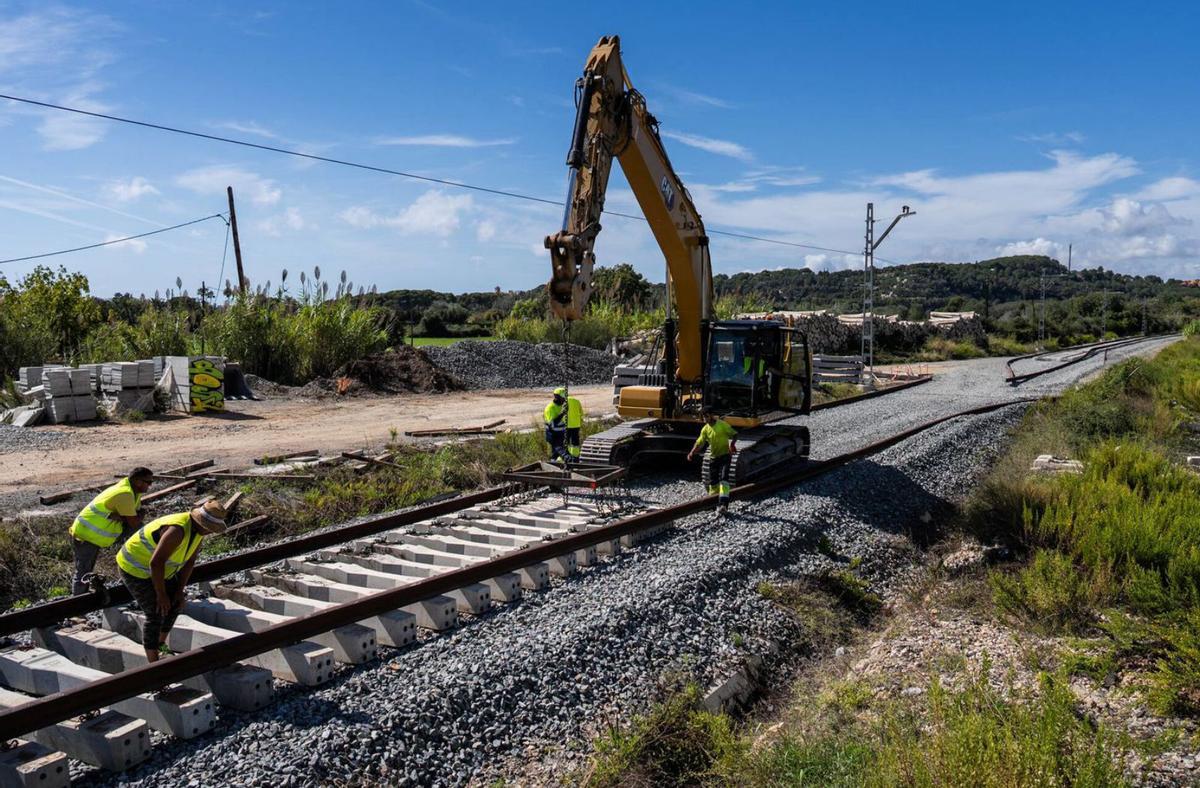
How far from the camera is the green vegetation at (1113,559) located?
671 cm

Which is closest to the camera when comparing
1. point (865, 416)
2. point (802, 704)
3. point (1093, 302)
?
point (802, 704)

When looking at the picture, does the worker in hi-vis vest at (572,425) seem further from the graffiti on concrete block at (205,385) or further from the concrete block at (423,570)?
the graffiti on concrete block at (205,385)

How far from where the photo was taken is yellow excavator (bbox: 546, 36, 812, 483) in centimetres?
1073

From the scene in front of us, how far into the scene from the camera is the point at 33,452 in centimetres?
1585

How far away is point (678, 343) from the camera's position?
13.4 metres

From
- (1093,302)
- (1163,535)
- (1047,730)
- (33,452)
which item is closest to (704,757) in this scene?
(1047,730)

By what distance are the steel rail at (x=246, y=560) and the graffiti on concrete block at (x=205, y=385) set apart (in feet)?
41.5

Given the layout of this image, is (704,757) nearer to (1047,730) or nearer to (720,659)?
(720,659)

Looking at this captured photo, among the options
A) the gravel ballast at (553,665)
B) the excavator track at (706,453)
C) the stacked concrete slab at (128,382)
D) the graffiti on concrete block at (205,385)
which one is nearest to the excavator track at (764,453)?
the excavator track at (706,453)

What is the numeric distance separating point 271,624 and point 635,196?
7735mm

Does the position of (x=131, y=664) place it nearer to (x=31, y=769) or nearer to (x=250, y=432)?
(x=31, y=769)

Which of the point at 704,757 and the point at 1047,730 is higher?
the point at 1047,730

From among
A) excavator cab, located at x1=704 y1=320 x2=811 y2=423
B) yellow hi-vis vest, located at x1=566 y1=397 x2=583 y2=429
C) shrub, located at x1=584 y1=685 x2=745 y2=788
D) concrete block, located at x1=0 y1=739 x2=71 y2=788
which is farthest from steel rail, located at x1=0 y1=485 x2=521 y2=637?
shrub, located at x1=584 y1=685 x2=745 y2=788

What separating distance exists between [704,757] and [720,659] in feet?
4.54
